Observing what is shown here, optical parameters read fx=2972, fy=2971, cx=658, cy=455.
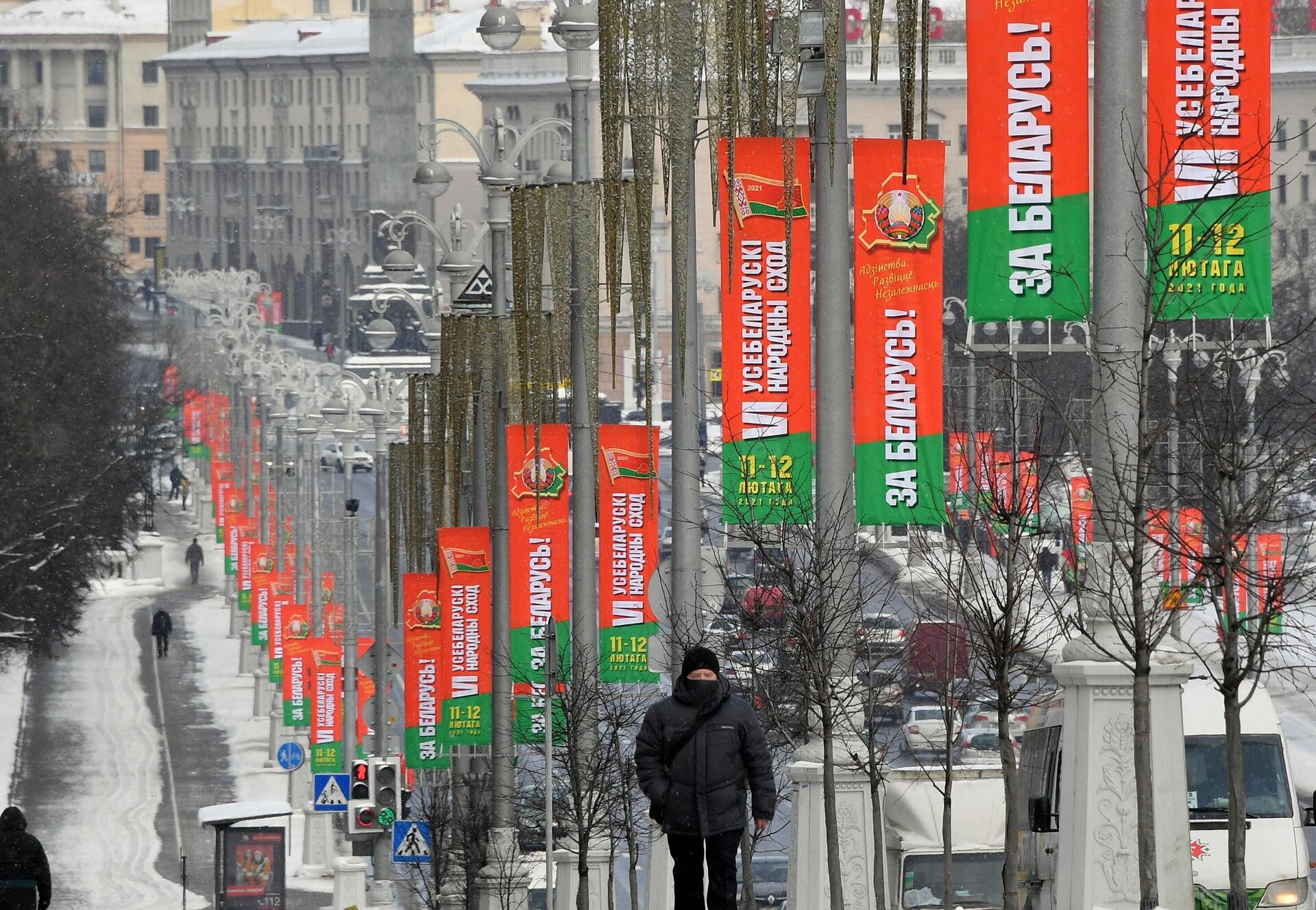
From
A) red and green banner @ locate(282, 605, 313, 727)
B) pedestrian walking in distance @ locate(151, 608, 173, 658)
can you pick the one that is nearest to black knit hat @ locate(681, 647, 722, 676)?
red and green banner @ locate(282, 605, 313, 727)

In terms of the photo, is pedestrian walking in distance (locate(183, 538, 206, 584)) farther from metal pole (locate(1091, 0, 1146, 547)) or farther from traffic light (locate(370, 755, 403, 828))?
metal pole (locate(1091, 0, 1146, 547))

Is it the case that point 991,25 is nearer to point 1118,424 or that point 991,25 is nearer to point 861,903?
point 1118,424

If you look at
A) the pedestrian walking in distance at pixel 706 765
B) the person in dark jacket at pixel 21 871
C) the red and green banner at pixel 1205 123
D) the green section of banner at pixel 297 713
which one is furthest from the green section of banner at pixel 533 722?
the green section of banner at pixel 297 713

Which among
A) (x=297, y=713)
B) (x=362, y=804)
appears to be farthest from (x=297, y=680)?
(x=362, y=804)

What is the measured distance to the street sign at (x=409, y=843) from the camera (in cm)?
3525

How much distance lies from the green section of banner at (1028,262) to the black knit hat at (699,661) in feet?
13.9

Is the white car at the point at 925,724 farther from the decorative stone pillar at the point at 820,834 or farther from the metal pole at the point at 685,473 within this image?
the decorative stone pillar at the point at 820,834

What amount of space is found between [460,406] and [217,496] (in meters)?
63.7

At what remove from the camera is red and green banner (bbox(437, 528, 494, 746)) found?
107 feet

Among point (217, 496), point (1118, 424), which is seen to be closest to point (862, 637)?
point (1118, 424)

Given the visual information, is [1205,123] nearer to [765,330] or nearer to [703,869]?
[765,330]

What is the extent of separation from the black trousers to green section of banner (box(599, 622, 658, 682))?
12.7 m

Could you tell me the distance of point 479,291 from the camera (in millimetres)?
32344

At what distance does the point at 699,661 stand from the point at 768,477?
325 inches
